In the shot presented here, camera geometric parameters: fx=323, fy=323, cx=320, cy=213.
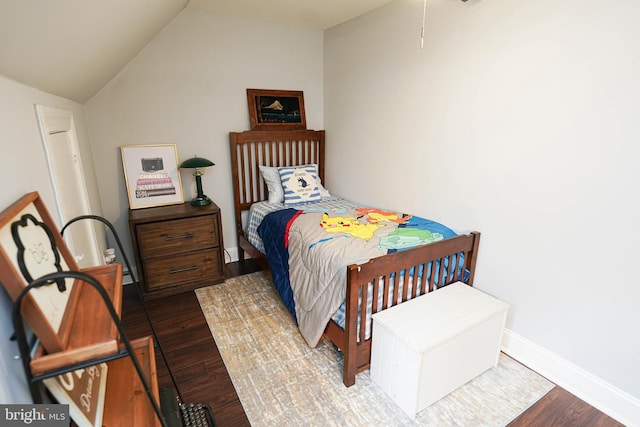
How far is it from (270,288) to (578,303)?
220cm

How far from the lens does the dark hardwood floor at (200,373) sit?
5.43 ft

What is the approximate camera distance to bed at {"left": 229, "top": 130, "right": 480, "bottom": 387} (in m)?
1.81

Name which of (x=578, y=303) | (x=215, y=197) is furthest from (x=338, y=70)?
(x=578, y=303)

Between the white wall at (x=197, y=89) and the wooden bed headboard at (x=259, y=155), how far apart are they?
0.39 ft

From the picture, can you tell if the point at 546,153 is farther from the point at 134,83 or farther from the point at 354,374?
the point at 134,83

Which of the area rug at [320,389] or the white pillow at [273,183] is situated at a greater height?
the white pillow at [273,183]

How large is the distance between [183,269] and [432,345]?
2.13m

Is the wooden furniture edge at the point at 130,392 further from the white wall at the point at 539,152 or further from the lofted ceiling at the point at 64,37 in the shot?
the white wall at the point at 539,152

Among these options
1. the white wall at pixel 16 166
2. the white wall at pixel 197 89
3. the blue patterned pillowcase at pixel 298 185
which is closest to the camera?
the white wall at pixel 16 166

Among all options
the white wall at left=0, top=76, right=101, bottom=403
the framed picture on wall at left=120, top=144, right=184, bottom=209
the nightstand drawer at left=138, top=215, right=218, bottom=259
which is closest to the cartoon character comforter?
the nightstand drawer at left=138, top=215, right=218, bottom=259

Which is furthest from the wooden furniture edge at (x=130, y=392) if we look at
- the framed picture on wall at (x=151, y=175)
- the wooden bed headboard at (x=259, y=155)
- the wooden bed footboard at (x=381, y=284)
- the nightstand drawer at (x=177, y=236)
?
the wooden bed headboard at (x=259, y=155)

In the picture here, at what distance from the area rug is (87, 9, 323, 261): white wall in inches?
57.4

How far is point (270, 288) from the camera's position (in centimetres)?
293

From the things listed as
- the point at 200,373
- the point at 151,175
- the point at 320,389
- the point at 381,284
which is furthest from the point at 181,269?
the point at 381,284
